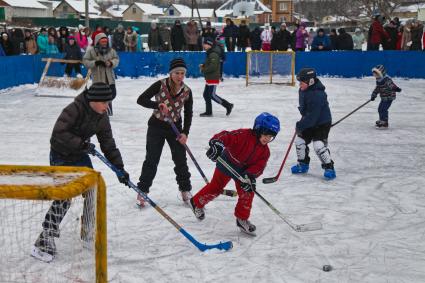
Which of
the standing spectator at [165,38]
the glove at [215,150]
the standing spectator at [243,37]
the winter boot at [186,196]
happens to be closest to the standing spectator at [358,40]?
the standing spectator at [243,37]

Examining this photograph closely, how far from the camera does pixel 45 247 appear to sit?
13.0ft

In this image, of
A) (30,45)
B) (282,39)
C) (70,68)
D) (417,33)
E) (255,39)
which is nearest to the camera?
(70,68)

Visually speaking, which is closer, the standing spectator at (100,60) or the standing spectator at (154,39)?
the standing spectator at (100,60)

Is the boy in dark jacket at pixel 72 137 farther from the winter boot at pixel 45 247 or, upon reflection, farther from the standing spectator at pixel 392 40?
the standing spectator at pixel 392 40

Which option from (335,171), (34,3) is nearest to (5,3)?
(34,3)

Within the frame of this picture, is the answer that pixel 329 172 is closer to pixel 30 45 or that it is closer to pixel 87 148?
pixel 87 148

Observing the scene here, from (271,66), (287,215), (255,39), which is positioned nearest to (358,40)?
(255,39)

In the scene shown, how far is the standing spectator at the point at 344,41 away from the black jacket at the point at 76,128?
15747 millimetres

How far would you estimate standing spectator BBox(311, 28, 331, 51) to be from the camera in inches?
716

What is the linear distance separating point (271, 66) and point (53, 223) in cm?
1265

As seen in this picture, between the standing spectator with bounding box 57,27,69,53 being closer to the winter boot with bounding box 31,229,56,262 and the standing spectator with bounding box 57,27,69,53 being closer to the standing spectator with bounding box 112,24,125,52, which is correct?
the standing spectator with bounding box 112,24,125,52

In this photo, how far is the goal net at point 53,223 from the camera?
2816mm

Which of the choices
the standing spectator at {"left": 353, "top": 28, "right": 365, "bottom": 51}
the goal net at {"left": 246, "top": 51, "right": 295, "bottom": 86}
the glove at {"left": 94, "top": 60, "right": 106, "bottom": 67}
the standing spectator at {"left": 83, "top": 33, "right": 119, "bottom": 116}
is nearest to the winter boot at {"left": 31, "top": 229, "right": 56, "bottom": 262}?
the standing spectator at {"left": 83, "top": 33, "right": 119, "bottom": 116}

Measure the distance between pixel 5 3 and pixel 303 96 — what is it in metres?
65.1
